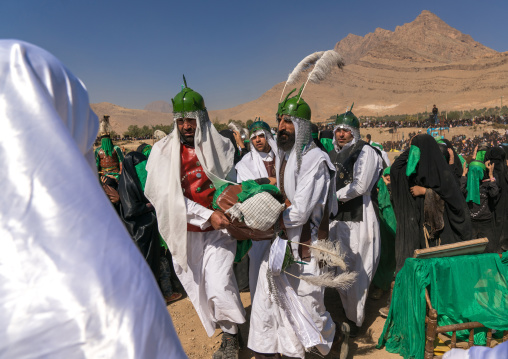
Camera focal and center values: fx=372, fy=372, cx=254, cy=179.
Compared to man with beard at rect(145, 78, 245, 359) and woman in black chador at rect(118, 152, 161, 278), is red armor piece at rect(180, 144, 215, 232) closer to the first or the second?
man with beard at rect(145, 78, 245, 359)

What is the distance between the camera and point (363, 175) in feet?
13.1

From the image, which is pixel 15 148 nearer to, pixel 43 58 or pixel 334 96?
pixel 43 58

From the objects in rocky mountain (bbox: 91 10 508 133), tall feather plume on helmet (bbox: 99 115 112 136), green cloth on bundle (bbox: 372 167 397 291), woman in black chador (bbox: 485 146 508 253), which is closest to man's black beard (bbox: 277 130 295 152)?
green cloth on bundle (bbox: 372 167 397 291)

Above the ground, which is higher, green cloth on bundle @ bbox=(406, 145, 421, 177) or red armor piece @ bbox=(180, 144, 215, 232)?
red armor piece @ bbox=(180, 144, 215, 232)

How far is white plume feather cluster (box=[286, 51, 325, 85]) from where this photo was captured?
12.8 ft

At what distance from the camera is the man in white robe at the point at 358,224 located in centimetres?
398

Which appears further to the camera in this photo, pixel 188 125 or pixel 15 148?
pixel 188 125

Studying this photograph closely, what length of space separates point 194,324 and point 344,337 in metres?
1.92

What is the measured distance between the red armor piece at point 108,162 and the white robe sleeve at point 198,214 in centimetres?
496

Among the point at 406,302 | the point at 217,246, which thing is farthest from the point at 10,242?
the point at 406,302

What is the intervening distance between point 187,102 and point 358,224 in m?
2.25

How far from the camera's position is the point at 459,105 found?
59.8 metres

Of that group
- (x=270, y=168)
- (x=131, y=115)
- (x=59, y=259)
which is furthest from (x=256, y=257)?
(x=131, y=115)

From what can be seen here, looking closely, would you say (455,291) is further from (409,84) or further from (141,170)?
(409,84)
